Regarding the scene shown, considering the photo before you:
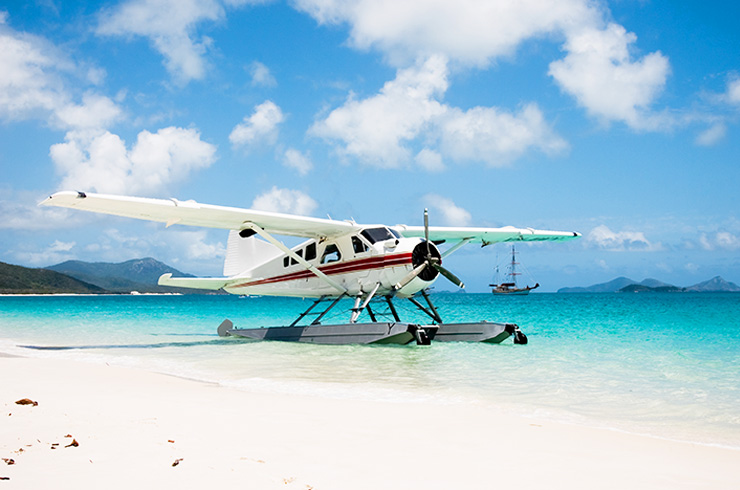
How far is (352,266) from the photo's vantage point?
13.0 metres

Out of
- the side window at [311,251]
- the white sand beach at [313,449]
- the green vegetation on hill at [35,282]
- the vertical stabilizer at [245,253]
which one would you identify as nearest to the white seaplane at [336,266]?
the side window at [311,251]

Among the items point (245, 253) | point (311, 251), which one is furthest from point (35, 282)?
point (311, 251)

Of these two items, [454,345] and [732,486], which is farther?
[454,345]

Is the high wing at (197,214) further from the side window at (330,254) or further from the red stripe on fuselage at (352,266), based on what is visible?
the red stripe on fuselage at (352,266)

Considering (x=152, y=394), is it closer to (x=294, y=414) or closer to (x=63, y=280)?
(x=294, y=414)

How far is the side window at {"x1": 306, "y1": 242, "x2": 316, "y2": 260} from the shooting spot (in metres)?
14.1

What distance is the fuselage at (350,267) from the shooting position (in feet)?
39.6

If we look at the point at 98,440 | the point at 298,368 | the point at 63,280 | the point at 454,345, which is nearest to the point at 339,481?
the point at 98,440

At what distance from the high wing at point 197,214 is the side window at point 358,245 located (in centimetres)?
27

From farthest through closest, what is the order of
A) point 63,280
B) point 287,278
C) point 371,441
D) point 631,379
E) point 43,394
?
point 63,280 → point 287,278 → point 631,379 → point 43,394 → point 371,441

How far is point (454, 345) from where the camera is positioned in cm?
1208

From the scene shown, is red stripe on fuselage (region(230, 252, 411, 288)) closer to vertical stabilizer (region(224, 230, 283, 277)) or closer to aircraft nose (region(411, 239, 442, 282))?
aircraft nose (region(411, 239, 442, 282))

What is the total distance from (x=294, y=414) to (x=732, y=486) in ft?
10.1

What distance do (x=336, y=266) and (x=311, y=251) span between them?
1092 mm
